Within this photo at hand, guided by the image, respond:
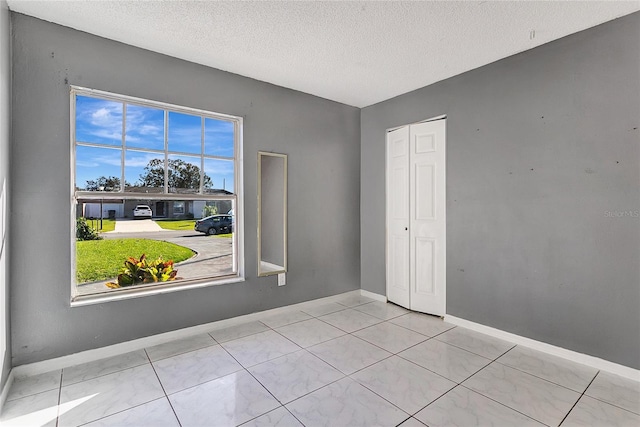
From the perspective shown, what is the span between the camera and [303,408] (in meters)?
1.95

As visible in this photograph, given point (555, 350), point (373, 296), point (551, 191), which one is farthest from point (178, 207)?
point (555, 350)

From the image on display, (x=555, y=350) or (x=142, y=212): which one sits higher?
(x=142, y=212)

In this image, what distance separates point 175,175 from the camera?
301 centimetres

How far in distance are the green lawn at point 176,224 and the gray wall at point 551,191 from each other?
2.66m

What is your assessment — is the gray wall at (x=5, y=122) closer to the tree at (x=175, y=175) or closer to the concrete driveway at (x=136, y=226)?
the concrete driveway at (x=136, y=226)

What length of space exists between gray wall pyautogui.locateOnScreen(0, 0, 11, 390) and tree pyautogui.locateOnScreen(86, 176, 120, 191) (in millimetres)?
510

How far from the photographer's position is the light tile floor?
1.87 m

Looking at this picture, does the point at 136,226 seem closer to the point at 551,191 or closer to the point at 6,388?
the point at 6,388

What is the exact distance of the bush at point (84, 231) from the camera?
8.48ft

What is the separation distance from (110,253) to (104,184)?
0.59 metres

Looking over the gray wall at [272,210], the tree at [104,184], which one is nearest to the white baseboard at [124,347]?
the gray wall at [272,210]

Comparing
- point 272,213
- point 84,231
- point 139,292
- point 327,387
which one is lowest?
point 327,387

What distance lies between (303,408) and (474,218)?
7.73 feet

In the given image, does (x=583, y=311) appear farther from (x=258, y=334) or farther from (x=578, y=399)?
(x=258, y=334)
